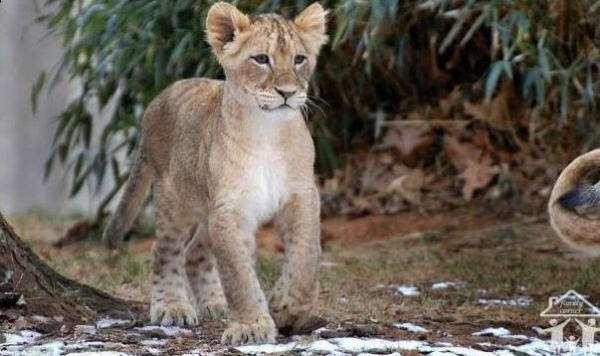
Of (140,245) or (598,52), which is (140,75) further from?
(598,52)

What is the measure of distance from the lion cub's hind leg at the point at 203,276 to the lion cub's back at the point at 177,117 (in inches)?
12.4

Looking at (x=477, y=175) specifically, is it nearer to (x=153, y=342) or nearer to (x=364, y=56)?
(x=364, y=56)

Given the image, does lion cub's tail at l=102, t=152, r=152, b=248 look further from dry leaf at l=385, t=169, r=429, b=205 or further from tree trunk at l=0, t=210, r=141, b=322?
dry leaf at l=385, t=169, r=429, b=205

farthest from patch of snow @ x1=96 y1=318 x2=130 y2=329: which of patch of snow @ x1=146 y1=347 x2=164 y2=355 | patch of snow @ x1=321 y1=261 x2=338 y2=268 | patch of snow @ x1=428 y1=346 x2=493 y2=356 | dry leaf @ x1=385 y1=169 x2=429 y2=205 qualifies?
dry leaf @ x1=385 y1=169 x2=429 y2=205

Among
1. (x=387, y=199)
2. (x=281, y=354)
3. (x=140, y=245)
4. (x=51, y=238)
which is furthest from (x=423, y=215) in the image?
(x=281, y=354)

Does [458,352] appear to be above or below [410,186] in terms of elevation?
above

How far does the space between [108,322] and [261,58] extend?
1132 millimetres

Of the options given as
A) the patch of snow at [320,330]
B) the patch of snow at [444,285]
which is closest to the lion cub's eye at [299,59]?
the patch of snow at [320,330]

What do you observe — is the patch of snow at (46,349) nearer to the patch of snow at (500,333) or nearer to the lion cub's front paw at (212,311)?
the lion cub's front paw at (212,311)

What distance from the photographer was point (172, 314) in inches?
219

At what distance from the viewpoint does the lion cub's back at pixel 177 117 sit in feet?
18.5

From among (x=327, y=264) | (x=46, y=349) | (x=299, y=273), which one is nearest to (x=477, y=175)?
(x=327, y=264)

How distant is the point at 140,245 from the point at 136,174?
2807 mm

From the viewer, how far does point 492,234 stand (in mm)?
8305
